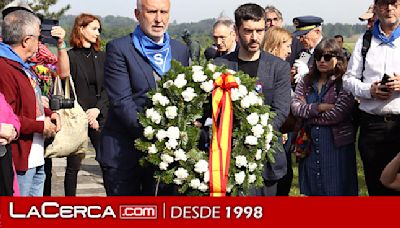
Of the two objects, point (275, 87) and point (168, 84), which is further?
point (275, 87)

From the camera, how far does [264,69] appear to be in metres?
4.85

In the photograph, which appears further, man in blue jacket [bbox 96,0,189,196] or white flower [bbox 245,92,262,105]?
man in blue jacket [bbox 96,0,189,196]

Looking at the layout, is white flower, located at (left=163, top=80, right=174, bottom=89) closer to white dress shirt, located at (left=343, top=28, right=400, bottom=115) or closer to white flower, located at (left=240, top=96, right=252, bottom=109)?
white flower, located at (left=240, top=96, right=252, bottom=109)

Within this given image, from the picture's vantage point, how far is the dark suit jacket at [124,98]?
14.7 ft

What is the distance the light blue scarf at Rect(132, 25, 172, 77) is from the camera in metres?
4.56

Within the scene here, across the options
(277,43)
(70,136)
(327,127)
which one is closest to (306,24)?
(277,43)

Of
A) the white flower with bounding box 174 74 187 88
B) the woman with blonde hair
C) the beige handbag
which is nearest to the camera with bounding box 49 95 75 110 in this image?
the beige handbag

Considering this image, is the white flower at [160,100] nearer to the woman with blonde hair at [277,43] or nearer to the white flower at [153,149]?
the white flower at [153,149]

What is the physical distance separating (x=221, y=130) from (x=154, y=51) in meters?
0.76

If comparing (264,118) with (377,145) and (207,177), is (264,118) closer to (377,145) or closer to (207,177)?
(207,177)

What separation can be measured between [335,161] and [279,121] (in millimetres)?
1238

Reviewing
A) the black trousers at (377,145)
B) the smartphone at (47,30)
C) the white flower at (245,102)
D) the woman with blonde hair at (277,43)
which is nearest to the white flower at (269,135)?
the white flower at (245,102)

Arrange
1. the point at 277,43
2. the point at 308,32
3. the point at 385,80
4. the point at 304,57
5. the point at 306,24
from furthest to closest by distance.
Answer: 1. the point at 306,24
2. the point at 308,32
3. the point at 304,57
4. the point at 277,43
5. the point at 385,80

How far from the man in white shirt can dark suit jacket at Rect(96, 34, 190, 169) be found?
5.27 feet
